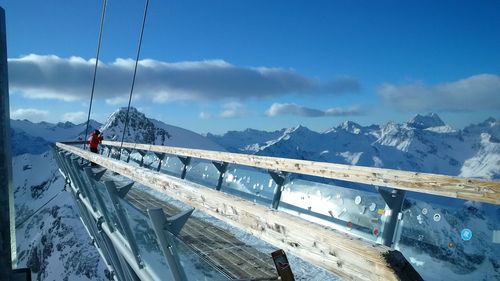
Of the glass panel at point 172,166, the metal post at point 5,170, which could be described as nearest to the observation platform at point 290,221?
the metal post at point 5,170

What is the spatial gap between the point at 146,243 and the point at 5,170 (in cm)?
117

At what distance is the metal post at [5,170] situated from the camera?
277 centimetres

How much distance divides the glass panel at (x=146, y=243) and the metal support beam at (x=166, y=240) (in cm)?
33

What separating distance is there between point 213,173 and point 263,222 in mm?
7406

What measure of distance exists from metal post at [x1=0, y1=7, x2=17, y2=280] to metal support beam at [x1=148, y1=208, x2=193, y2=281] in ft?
4.03

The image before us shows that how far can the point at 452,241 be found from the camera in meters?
3.60

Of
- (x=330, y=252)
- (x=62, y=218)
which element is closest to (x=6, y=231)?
(x=330, y=252)

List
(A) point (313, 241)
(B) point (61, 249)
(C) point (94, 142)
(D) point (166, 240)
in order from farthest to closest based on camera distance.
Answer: (B) point (61, 249), (C) point (94, 142), (D) point (166, 240), (A) point (313, 241)

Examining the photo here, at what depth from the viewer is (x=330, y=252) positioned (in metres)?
1.35

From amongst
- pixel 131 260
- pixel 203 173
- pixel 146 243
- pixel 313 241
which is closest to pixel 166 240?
pixel 146 243

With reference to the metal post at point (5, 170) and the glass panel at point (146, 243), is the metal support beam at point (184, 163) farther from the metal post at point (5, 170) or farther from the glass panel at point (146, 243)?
the metal post at point (5, 170)

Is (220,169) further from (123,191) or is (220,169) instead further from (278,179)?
(123,191)

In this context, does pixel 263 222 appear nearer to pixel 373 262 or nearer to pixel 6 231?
pixel 373 262

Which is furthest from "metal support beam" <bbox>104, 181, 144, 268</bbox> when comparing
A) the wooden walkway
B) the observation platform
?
the wooden walkway
